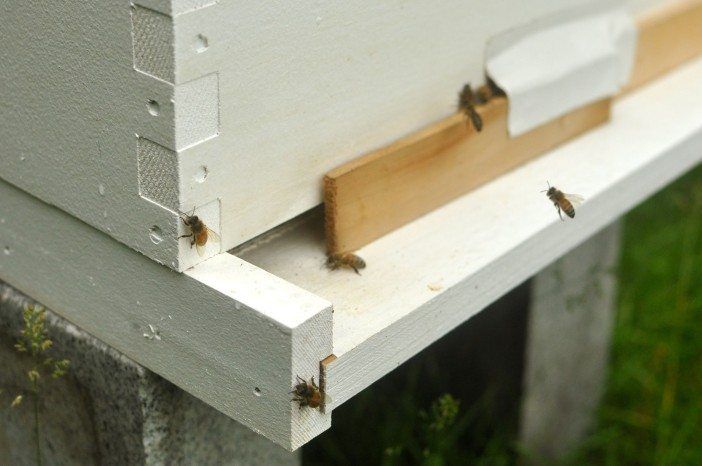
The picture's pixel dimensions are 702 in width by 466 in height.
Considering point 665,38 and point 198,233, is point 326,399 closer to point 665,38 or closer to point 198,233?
point 198,233

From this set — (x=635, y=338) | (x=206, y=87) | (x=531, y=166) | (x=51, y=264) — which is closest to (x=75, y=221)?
(x=51, y=264)

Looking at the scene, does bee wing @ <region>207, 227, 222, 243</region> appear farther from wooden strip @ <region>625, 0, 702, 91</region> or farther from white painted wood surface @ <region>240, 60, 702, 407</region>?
wooden strip @ <region>625, 0, 702, 91</region>

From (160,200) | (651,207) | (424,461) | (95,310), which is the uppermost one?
(160,200)

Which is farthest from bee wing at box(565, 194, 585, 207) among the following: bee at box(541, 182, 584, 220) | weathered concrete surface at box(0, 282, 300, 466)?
weathered concrete surface at box(0, 282, 300, 466)

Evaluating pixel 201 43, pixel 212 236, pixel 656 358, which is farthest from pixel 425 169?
pixel 656 358

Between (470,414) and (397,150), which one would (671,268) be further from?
(397,150)
